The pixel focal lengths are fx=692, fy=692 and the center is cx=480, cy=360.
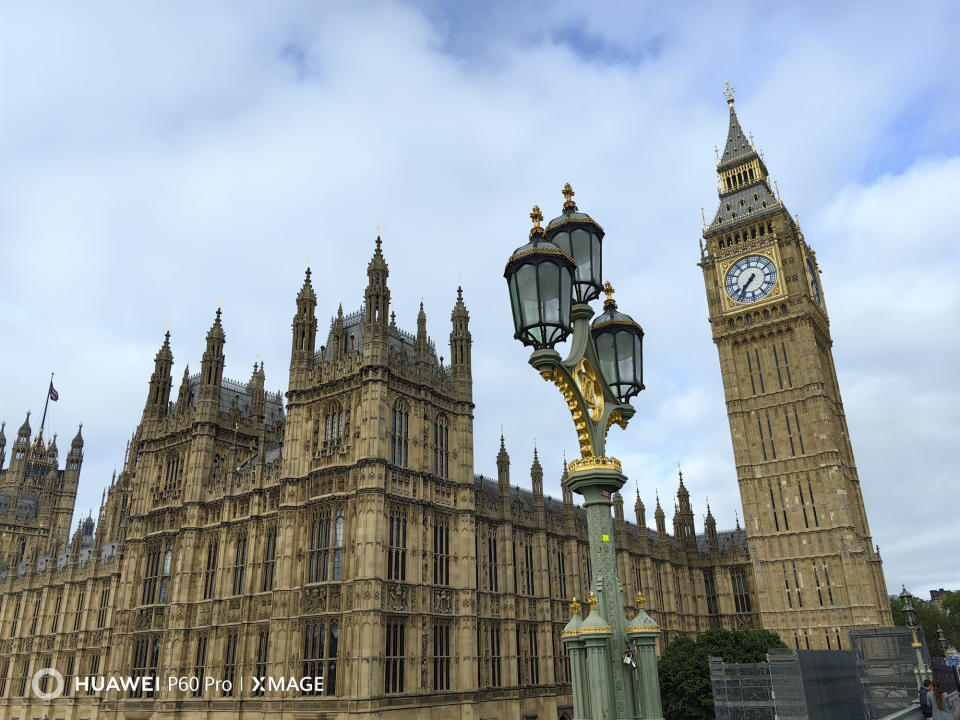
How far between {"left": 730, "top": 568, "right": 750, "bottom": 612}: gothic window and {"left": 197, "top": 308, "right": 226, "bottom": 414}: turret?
48.9m

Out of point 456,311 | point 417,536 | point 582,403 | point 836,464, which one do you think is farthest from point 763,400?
point 582,403

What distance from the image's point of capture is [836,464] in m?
60.7

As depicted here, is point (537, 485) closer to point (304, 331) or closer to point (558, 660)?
point (558, 660)

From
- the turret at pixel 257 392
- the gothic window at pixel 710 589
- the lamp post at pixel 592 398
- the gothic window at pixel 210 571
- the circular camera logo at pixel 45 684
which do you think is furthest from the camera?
the gothic window at pixel 710 589

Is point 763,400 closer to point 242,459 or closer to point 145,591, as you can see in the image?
point 242,459

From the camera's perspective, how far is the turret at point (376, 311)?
3691cm

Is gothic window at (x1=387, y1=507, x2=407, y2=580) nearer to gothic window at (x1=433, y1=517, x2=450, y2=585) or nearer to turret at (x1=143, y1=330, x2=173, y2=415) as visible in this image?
gothic window at (x1=433, y1=517, x2=450, y2=585)

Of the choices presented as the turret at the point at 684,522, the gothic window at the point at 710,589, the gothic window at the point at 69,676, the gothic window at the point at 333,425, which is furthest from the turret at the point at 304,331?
the gothic window at the point at 710,589

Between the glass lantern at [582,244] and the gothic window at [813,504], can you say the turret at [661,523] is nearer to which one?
the gothic window at [813,504]

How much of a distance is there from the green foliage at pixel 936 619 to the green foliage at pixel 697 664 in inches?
2052

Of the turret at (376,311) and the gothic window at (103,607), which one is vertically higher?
the turret at (376,311)

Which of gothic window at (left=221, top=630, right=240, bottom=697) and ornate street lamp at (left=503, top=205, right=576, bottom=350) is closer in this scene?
ornate street lamp at (left=503, top=205, right=576, bottom=350)

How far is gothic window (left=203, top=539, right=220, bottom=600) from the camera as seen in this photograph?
4119 centimetres

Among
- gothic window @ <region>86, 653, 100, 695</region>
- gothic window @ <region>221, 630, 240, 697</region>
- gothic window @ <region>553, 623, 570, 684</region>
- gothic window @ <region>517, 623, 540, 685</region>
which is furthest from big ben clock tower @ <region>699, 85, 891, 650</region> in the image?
gothic window @ <region>86, 653, 100, 695</region>
